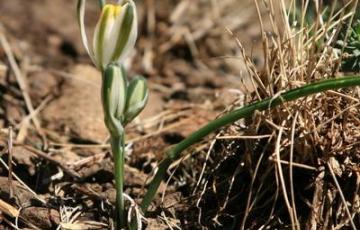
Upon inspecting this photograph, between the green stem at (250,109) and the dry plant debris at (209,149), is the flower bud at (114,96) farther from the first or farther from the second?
the dry plant debris at (209,149)

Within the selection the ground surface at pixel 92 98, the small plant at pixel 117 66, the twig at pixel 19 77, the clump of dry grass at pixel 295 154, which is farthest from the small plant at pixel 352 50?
the twig at pixel 19 77

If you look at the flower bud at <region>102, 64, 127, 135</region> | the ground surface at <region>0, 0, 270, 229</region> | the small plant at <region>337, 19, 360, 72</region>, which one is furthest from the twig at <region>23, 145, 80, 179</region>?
the small plant at <region>337, 19, 360, 72</region>

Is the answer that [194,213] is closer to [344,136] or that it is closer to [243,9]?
[344,136]

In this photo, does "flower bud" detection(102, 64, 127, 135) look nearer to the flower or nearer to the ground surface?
the flower

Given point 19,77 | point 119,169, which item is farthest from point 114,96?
point 19,77

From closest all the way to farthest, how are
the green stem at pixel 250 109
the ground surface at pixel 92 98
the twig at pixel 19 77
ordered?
the green stem at pixel 250 109 → the ground surface at pixel 92 98 → the twig at pixel 19 77

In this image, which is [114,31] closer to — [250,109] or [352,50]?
[250,109]
